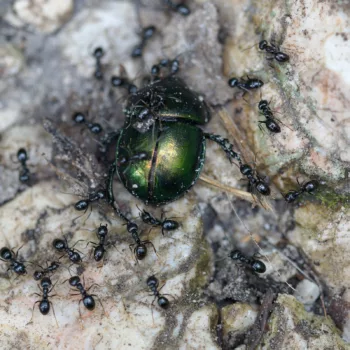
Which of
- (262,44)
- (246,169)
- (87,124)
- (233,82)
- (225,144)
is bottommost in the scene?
(87,124)

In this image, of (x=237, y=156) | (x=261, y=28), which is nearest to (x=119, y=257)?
(x=237, y=156)

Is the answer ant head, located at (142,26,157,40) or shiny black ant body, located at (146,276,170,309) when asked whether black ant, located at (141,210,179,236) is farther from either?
ant head, located at (142,26,157,40)

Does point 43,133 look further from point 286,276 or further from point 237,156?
point 286,276

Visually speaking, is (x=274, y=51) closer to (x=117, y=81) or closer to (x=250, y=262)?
(x=117, y=81)

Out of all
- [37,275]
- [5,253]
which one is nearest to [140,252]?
[37,275]

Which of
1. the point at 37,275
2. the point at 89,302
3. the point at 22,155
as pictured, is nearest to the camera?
the point at 89,302
